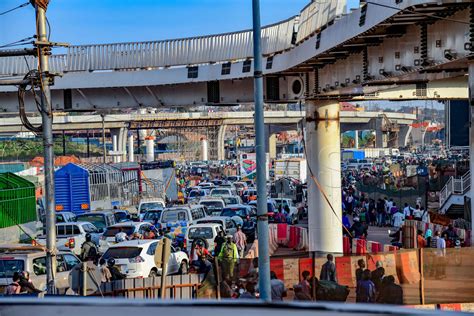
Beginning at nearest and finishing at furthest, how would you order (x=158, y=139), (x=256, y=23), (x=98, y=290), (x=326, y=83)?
(x=256, y=23)
(x=98, y=290)
(x=326, y=83)
(x=158, y=139)

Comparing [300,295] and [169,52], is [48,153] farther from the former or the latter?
[169,52]

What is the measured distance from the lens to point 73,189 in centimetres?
4338

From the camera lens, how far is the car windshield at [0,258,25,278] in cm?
1825

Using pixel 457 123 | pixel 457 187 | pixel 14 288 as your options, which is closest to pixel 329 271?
pixel 14 288

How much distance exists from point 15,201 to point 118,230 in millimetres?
3341

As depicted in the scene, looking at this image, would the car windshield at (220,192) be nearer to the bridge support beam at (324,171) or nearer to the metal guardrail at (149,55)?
the metal guardrail at (149,55)

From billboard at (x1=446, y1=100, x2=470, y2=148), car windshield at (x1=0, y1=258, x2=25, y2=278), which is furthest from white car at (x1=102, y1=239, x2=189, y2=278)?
billboard at (x1=446, y1=100, x2=470, y2=148)

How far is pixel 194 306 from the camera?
341cm

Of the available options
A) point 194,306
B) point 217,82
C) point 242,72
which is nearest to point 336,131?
point 242,72

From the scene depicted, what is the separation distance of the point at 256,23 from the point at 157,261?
355 cm

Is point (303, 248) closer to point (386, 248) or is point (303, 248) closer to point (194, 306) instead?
point (386, 248)

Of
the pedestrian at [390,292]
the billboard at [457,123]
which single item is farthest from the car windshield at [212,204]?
the billboard at [457,123]

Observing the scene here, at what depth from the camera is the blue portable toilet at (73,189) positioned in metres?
42.8

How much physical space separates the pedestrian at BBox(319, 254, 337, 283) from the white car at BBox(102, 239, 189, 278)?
7.51 m
